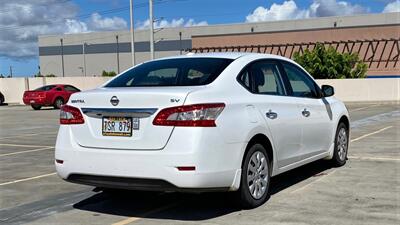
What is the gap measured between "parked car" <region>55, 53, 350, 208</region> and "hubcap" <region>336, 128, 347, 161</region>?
179 centimetres

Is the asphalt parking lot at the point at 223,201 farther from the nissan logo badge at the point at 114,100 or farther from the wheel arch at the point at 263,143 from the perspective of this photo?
the nissan logo badge at the point at 114,100

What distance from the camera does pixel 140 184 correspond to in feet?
18.0

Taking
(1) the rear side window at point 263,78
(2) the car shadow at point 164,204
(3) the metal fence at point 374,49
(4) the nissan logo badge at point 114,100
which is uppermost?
(3) the metal fence at point 374,49

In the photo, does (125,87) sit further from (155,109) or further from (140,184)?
(140,184)

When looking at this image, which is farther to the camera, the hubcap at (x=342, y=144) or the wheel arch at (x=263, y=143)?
the hubcap at (x=342, y=144)

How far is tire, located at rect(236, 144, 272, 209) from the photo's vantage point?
5.88 m

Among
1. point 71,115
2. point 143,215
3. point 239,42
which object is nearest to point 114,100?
point 71,115

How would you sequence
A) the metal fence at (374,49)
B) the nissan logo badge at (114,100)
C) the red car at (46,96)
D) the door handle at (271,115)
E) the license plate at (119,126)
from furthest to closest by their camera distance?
1. the metal fence at (374,49)
2. the red car at (46,96)
3. the door handle at (271,115)
4. the nissan logo badge at (114,100)
5. the license plate at (119,126)

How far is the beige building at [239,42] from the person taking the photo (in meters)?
54.7

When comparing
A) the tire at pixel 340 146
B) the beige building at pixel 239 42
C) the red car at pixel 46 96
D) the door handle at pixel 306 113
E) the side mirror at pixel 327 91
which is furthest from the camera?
the beige building at pixel 239 42

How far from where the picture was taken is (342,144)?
28.5ft

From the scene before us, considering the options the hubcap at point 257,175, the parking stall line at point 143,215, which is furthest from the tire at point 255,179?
the parking stall line at point 143,215

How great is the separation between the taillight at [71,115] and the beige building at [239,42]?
4854 centimetres

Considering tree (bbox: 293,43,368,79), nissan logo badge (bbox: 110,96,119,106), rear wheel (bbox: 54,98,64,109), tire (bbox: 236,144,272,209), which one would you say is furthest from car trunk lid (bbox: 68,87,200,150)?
tree (bbox: 293,43,368,79)
